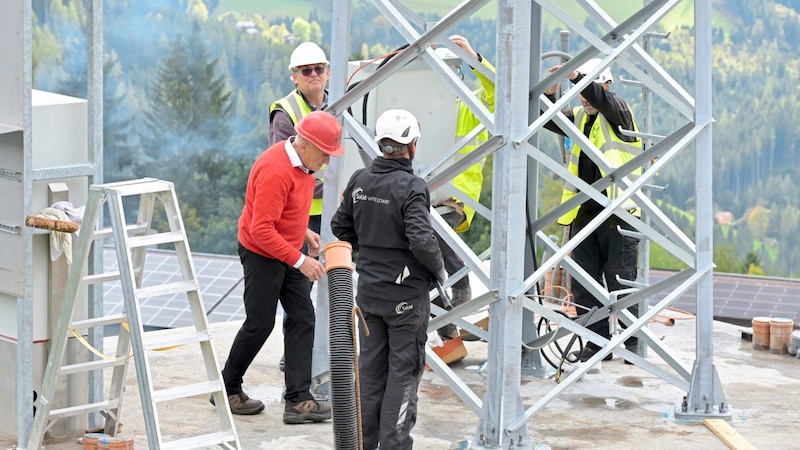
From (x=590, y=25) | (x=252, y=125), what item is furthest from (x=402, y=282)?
(x=252, y=125)

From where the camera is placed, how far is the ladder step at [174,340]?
5406 mm

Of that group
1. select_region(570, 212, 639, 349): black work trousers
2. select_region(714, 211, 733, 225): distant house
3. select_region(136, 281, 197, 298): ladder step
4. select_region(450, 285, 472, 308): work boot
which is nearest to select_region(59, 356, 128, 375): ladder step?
select_region(136, 281, 197, 298): ladder step

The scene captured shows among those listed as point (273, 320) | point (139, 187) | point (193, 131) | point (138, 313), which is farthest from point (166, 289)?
point (193, 131)

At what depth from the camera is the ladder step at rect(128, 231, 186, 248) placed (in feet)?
18.0

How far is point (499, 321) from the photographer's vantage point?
598 centimetres

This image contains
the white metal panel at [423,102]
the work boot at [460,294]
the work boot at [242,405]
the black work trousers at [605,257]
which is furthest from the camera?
the work boot at [460,294]

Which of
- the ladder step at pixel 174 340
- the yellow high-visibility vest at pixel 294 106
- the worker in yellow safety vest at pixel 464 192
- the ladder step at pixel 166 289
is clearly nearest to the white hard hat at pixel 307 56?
the yellow high-visibility vest at pixel 294 106

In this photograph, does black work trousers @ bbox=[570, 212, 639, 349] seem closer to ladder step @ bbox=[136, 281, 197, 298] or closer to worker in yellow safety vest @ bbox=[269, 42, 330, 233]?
worker in yellow safety vest @ bbox=[269, 42, 330, 233]

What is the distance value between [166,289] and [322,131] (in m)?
1.12

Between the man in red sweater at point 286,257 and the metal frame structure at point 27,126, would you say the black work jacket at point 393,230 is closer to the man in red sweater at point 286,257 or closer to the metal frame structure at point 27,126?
the man in red sweater at point 286,257

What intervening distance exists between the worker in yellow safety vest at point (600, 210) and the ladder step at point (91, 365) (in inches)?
121

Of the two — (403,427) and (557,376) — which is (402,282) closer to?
(403,427)

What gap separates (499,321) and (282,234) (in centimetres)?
121

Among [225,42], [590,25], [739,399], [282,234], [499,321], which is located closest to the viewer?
[499,321]
